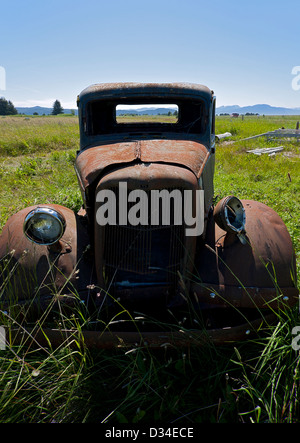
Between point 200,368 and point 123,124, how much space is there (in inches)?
117

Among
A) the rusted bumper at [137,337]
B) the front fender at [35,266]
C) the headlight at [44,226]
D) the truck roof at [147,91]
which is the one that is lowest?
the rusted bumper at [137,337]

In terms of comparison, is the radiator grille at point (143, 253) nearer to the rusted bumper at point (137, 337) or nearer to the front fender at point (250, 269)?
the front fender at point (250, 269)

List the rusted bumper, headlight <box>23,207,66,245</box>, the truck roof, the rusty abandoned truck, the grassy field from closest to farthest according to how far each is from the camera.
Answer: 1. the grassy field
2. the rusted bumper
3. the rusty abandoned truck
4. headlight <box>23,207,66,245</box>
5. the truck roof

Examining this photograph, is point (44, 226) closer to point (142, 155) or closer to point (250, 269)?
point (142, 155)

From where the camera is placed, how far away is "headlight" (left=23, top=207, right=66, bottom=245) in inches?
99.2

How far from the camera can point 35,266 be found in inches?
101

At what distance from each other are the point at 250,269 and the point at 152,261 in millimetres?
745

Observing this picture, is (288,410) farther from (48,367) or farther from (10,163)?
(10,163)

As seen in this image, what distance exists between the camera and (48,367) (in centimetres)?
237

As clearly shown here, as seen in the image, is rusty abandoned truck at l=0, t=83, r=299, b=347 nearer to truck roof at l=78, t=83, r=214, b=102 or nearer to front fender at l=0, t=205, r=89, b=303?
front fender at l=0, t=205, r=89, b=303

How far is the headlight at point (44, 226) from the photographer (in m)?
2.52

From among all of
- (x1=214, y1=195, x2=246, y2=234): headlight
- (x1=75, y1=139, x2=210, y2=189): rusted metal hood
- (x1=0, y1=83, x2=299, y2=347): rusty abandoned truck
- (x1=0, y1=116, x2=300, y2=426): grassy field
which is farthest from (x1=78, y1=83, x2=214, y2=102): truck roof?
(x1=0, y1=116, x2=300, y2=426): grassy field

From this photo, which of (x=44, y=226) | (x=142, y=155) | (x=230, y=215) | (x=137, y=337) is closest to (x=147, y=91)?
(x=142, y=155)

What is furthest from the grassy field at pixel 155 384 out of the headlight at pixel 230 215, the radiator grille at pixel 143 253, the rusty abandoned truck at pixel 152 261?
the headlight at pixel 230 215
